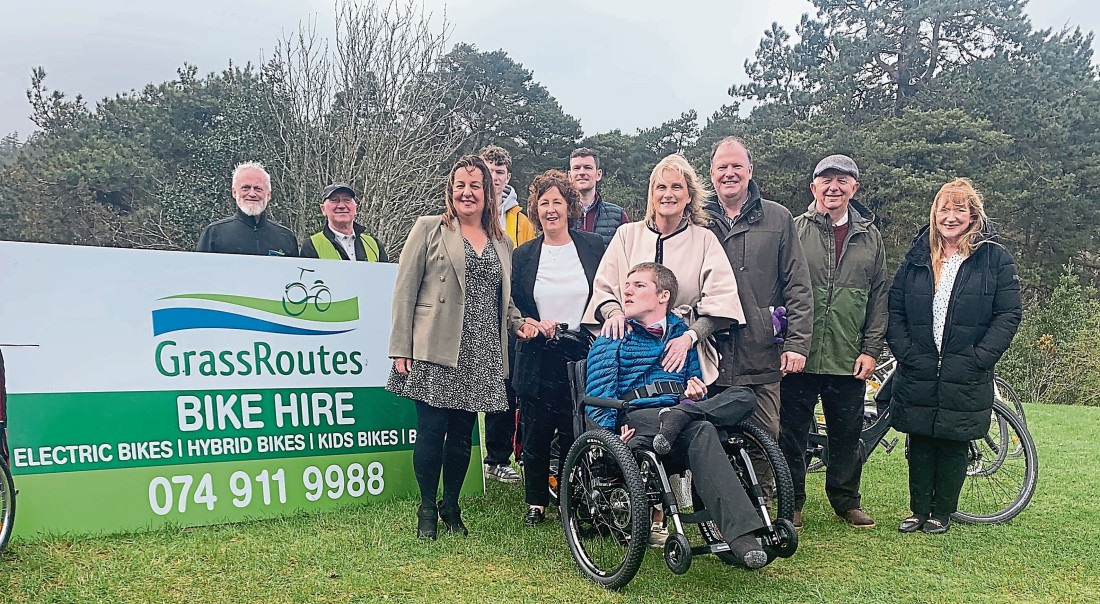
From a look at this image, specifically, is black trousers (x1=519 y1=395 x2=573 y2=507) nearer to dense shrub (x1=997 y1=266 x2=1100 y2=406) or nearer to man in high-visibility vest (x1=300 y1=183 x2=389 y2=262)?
man in high-visibility vest (x1=300 y1=183 x2=389 y2=262)

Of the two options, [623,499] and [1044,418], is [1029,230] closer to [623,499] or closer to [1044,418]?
[1044,418]

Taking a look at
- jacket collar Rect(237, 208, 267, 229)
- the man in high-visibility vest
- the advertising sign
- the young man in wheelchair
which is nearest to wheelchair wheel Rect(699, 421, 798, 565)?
the young man in wheelchair

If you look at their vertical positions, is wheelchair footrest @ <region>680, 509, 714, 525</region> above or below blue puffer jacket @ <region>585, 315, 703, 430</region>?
below

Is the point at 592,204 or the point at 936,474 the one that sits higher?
the point at 592,204

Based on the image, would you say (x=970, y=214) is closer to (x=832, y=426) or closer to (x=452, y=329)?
(x=832, y=426)

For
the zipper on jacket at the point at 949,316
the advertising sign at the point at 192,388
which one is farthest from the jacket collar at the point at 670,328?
the advertising sign at the point at 192,388

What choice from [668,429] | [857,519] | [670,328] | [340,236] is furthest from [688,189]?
[340,236]

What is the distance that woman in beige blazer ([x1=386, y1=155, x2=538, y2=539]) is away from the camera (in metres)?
3.65

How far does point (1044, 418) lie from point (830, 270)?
238 inches

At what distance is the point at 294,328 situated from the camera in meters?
4.18

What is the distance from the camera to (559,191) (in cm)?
394

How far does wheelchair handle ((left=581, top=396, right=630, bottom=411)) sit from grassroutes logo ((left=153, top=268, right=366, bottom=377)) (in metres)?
1.62

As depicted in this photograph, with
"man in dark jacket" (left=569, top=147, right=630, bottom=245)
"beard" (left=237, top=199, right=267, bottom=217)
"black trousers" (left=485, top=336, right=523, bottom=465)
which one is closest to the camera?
"man in dark jacket" (left=569, top=147, right=630, bottom=245)

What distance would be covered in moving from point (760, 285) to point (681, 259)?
430 millimetres
